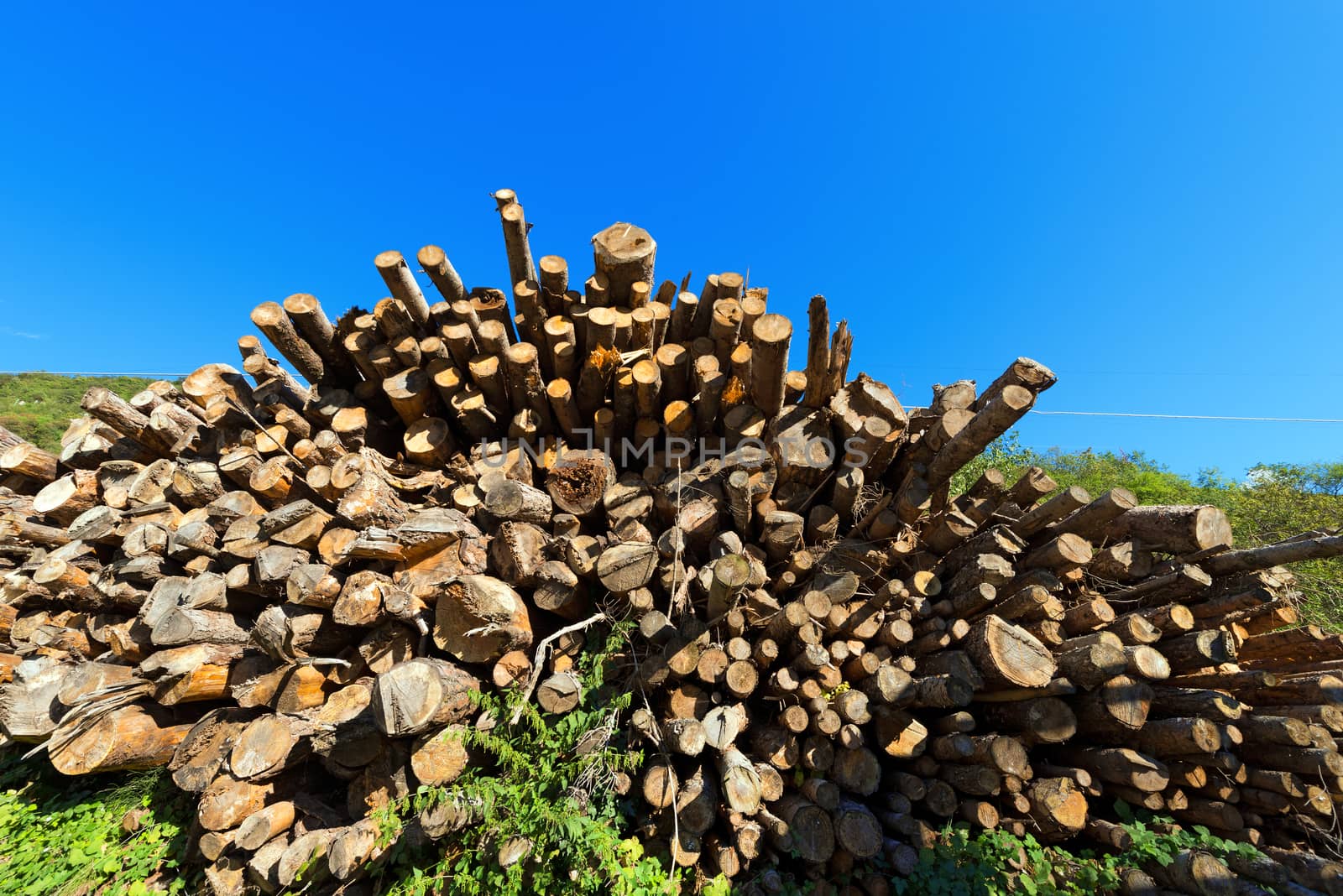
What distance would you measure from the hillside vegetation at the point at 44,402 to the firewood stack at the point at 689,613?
73.9ft

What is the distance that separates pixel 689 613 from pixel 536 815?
1.31m

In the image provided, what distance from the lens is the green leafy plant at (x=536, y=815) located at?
260 cm

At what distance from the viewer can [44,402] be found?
3597 cm

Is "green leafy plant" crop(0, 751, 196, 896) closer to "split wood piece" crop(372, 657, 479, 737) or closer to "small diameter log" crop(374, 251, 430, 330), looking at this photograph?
"split wood piece" crop(372, 657, 479, 737)

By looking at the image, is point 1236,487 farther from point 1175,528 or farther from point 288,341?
point 288,341

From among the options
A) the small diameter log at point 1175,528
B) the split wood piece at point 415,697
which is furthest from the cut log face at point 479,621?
the small diameter log at point 1175,528

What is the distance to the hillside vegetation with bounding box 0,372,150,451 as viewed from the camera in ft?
82.8

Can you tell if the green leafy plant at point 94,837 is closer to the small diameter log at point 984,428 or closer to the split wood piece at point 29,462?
the split wood piece at point 29,462

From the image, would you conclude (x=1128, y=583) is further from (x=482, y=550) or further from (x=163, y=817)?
(x=163, y=817)

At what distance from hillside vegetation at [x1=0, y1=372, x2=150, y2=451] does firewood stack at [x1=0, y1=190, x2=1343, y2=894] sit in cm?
2253

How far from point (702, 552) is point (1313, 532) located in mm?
3598

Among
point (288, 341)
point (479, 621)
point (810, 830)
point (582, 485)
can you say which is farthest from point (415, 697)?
point (288, 341)

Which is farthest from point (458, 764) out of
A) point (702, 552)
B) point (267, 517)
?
point (267, 517)

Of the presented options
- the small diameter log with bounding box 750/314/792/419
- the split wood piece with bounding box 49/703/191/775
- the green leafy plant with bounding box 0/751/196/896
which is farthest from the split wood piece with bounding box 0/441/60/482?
the small diameter log with bounding box 750/314/792/419
